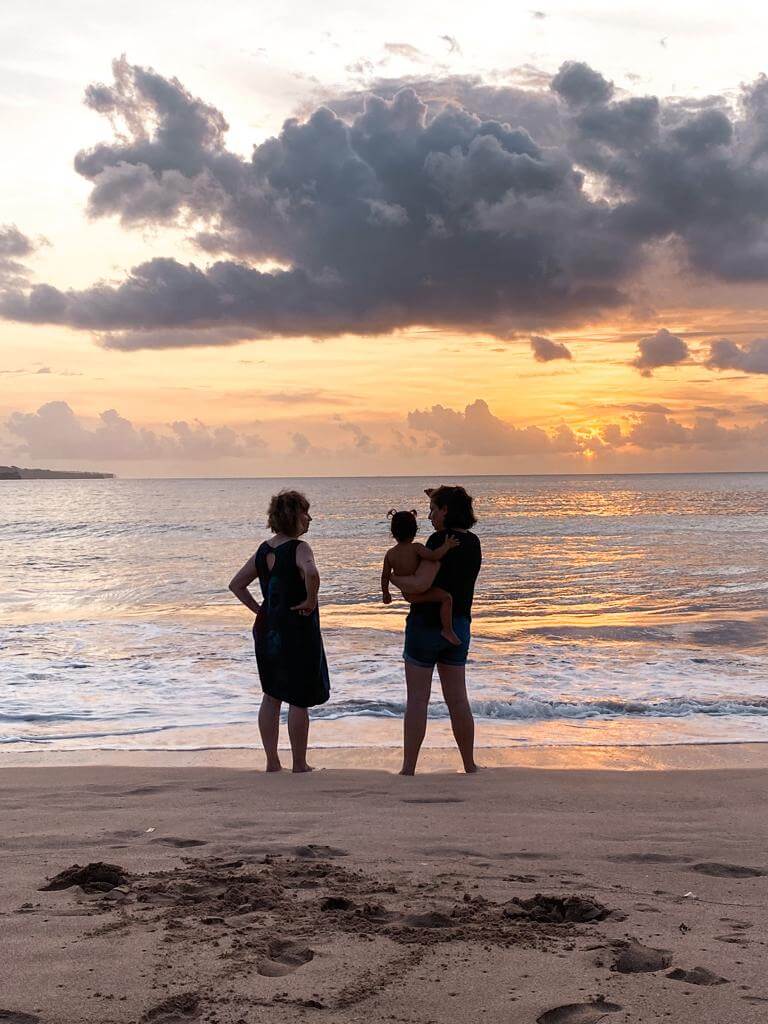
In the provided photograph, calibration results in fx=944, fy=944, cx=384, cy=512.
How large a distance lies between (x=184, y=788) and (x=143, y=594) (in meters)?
15.7

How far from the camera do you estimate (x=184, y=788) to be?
5.90 metres

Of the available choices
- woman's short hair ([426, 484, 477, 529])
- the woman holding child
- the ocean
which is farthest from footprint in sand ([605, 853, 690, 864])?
the ocean

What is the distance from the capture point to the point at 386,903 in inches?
148

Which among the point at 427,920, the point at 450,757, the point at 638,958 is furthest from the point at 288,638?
the point at 638,958

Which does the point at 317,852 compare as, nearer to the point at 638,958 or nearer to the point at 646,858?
the point at 646,858

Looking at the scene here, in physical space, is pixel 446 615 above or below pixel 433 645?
above

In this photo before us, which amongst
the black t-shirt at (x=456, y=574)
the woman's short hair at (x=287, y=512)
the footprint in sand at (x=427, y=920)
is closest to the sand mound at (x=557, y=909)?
the footprint in sand at (x=427, y=920)

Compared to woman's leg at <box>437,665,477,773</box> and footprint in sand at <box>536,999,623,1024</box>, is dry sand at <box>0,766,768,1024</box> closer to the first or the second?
footprint in sand at <box>536,999,623,1024</box>

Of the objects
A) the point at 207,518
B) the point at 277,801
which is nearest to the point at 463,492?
the point at 277,801

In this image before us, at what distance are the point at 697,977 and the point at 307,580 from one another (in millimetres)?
3720

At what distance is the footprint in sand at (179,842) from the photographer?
4613mm

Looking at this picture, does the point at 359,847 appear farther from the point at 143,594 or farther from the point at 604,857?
the point at 143,594

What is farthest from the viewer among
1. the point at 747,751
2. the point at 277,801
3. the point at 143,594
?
the point at 143,594

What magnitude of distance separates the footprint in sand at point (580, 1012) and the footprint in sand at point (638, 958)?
0.85 feet
